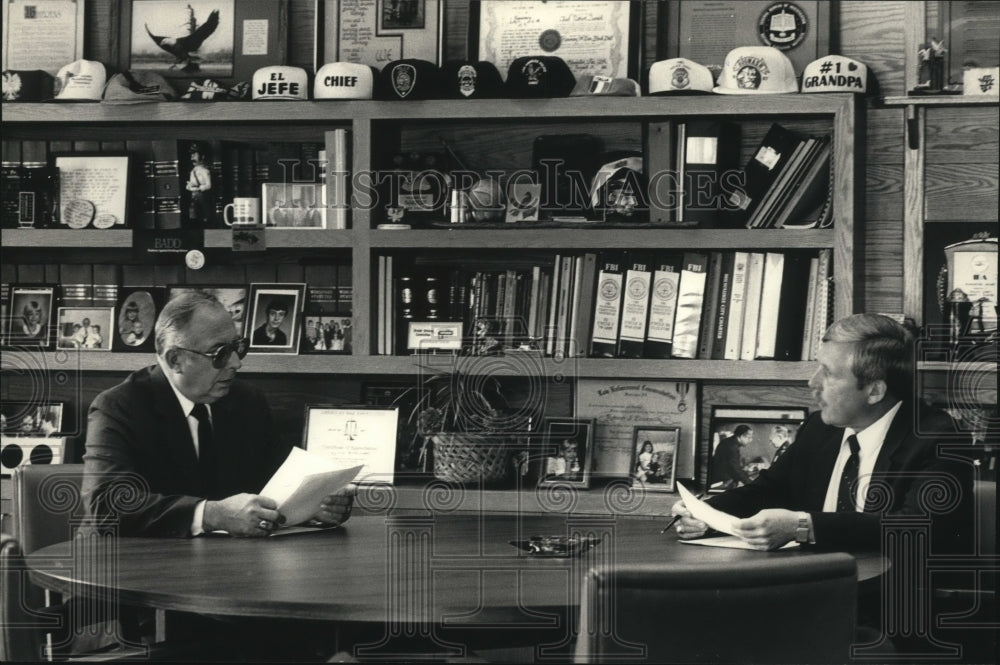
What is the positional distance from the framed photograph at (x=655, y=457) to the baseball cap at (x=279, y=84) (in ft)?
4.80

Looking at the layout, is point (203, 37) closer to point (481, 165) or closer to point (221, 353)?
point (481, 165)

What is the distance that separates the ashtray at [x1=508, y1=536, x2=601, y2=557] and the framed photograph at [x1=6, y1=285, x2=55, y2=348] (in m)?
2.15

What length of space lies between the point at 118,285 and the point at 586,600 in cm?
280

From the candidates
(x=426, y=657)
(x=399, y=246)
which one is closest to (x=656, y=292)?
(x=399, y=246)

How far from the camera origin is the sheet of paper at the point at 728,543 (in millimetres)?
2584

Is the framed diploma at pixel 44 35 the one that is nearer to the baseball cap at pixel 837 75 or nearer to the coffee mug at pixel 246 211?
the coffee mug at pixel 246 211

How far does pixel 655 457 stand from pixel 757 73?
3.84 feet

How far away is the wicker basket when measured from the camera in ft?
12.1

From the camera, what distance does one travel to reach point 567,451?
379cm

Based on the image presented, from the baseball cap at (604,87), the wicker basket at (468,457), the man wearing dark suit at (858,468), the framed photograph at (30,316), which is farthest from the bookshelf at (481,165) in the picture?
the man wearing dark suit at (858,468)

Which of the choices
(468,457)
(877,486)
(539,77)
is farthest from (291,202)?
(877,486)

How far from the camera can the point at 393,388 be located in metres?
3.97

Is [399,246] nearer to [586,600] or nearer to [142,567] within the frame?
[142,567]

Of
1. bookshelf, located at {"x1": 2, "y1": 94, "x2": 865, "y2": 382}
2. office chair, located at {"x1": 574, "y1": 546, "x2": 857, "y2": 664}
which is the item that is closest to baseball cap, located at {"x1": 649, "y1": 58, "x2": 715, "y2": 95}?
bookshelf, located at {"x1": 2, "y1": 94, "x2": 865, "y2": 382}
